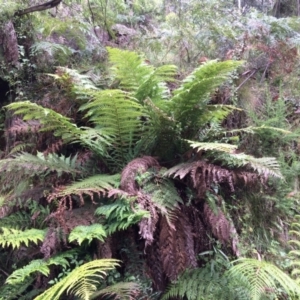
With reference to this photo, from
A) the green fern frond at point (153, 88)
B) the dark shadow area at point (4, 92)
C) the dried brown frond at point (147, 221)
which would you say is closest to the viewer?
the dried brown frond at point (147, 221)

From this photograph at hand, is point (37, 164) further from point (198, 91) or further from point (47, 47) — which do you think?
point (47, 47)

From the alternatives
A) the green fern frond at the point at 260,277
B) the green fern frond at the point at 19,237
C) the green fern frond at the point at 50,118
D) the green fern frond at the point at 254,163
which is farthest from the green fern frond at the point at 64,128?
the green fern frond at the point at 260,277

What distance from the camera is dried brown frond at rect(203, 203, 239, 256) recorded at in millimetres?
1964

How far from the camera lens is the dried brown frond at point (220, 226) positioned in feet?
6.44

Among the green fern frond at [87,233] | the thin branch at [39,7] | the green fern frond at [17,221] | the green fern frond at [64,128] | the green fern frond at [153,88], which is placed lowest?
the green fern frond at [17,221]

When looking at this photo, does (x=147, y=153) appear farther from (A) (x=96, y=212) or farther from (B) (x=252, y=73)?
(B) (x=252, y=73)

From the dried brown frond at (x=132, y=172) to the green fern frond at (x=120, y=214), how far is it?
0.09m

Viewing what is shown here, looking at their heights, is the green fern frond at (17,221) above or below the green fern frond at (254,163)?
below

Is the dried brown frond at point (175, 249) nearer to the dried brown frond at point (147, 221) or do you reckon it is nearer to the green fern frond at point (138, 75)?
the dried brown frond at point (147, 221)

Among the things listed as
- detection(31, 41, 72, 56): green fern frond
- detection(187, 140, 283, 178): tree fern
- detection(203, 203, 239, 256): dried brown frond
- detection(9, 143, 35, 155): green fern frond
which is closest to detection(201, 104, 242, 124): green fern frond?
detection(187, 140, 283, 178): tree fern

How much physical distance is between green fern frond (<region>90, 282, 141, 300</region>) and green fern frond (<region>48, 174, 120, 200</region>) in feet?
1.61

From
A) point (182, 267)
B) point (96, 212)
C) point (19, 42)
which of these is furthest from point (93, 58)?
point (182, 267)

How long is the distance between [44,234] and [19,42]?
2.04 metres

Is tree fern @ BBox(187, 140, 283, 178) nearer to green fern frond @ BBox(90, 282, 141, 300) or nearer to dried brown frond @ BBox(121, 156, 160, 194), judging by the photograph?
dried brown frond @ BBox(121, 156, 160, 194)
